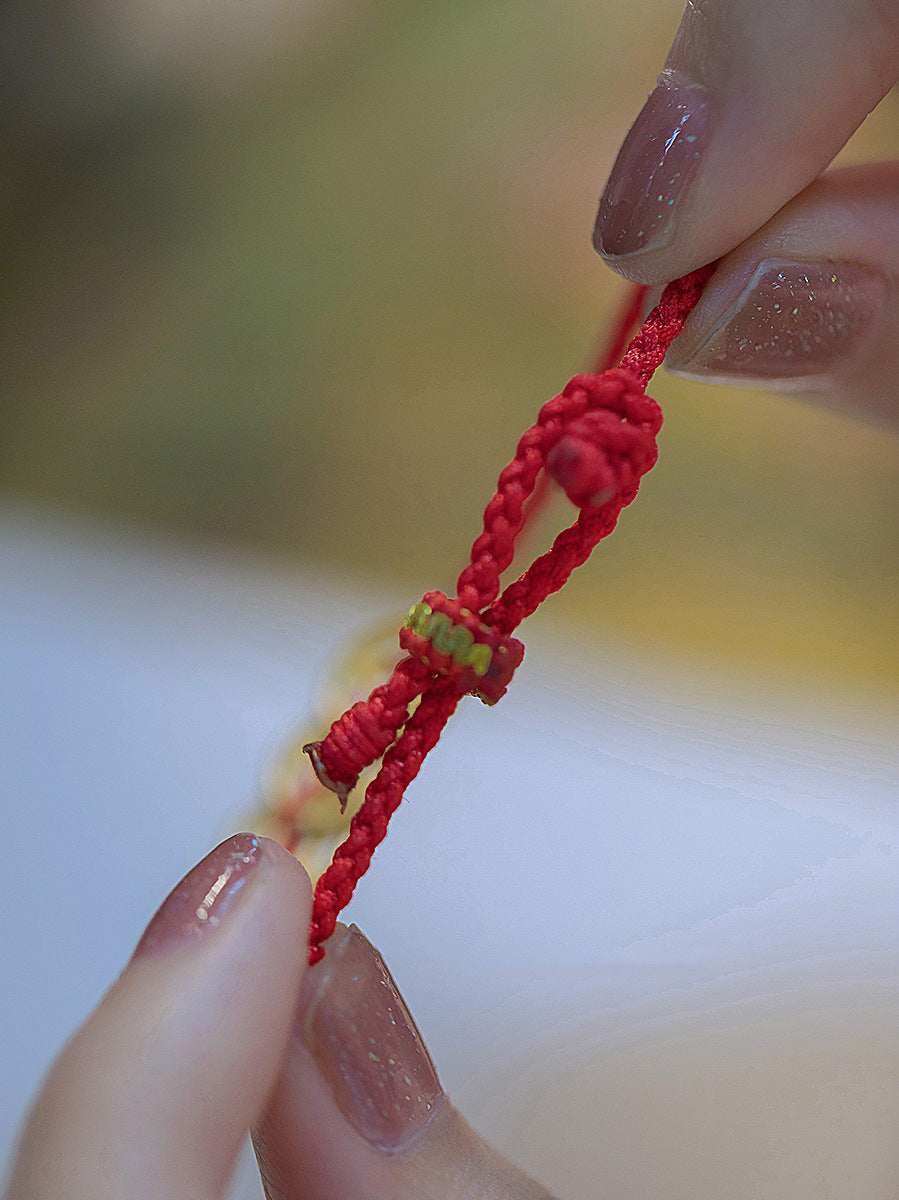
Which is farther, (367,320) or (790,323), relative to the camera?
(367,320)

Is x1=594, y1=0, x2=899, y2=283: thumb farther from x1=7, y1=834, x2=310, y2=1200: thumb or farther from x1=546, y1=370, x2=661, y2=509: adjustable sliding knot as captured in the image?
x1=7, y1=834, x2=310, y2=1200: thumb

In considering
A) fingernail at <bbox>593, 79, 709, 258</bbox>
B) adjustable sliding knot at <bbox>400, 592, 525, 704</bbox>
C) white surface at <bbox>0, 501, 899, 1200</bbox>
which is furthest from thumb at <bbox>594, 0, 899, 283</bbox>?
white surface at <bbox>0, 501, 899, 1200</bbox>

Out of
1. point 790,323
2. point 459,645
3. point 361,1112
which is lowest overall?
point 361,1112

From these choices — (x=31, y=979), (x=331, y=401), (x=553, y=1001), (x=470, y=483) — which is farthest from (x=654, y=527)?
(x=31, y=979)

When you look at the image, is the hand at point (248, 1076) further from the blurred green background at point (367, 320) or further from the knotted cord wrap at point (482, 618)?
Answer: the blurred green background at point (367, 320)

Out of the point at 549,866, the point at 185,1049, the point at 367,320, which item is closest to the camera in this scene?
the point at 185,1049

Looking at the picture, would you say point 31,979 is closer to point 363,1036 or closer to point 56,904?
point 56,904

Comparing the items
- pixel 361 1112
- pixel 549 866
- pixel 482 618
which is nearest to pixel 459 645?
pixel 482 618

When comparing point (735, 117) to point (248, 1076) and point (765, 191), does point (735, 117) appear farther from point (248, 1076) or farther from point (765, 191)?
point (248, 1076)
